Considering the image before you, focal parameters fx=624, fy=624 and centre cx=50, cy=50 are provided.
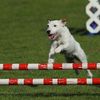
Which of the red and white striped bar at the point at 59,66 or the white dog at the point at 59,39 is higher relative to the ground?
the white dog at the point at 59,39

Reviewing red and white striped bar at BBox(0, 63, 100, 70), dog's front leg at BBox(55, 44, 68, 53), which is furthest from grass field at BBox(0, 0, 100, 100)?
dog's front leg at BBox(55, 44, 68, 53)

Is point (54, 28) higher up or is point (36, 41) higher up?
point (36, 41)

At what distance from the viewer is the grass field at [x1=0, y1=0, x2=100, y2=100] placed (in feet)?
35.4

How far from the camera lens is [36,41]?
61.0 feet

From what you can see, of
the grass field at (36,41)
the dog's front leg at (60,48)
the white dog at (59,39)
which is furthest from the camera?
the white dog at (59,39)

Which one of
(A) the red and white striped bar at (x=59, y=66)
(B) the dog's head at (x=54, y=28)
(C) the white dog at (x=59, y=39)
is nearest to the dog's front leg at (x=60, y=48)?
(C) the white dog at (x=59, y=39)

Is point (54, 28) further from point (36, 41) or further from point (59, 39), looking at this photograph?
point (36, 41)

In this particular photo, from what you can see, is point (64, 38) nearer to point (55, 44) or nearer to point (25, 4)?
point (55, 44)

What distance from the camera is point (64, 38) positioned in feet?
38.7

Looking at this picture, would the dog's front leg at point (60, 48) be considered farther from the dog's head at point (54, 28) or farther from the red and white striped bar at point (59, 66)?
the red and white striped bar at point (59, 66)

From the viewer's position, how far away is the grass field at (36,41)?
10.8 meters

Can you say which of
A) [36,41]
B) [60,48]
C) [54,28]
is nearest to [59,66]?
[60,48]

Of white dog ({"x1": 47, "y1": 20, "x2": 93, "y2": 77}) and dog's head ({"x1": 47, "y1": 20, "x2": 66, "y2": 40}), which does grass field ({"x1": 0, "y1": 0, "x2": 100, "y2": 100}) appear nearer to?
white dog ({"x1": 47, "y1": 20, "x2": 93, "y2": 77})

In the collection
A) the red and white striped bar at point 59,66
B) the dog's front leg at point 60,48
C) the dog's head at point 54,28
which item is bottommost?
the red and white striped bar at point 59,66
